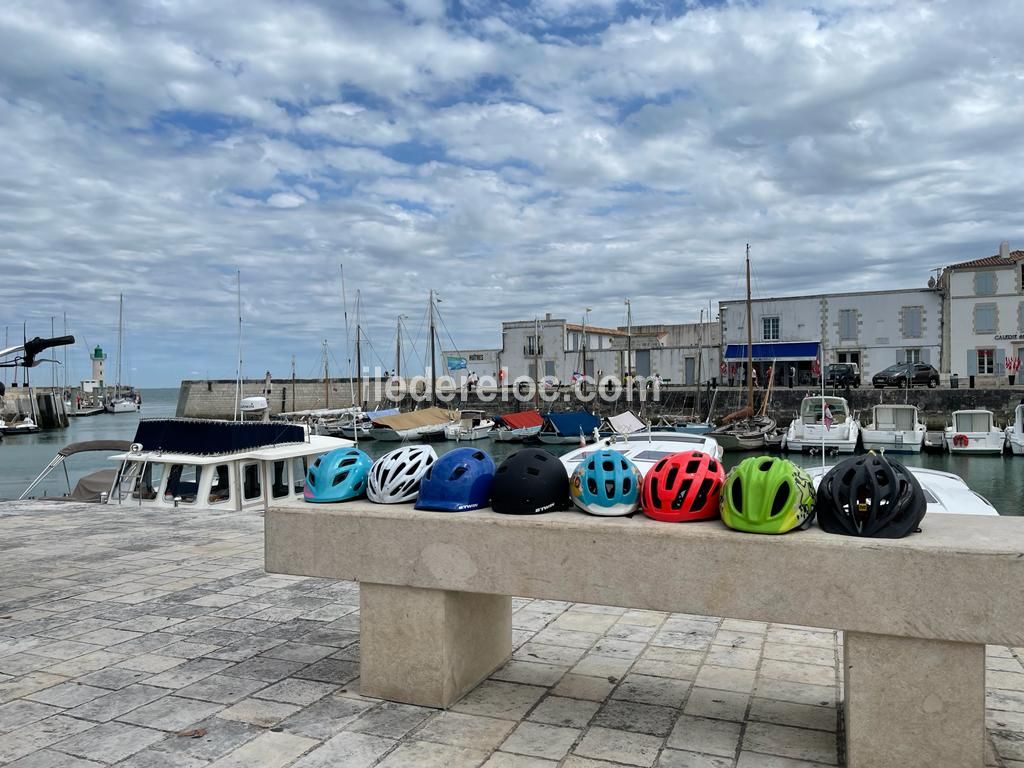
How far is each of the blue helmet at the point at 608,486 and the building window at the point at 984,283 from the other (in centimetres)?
5038

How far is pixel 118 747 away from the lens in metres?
4.19

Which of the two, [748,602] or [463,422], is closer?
[748,602]

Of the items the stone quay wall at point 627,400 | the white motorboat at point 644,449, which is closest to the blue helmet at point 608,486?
the white motorboat at point 644,449

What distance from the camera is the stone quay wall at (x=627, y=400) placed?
4234 cm

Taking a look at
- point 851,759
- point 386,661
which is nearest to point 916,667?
point 851,759

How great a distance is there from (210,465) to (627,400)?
43594 mm

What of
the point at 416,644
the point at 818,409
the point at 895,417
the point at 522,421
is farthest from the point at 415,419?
the point at 416,644

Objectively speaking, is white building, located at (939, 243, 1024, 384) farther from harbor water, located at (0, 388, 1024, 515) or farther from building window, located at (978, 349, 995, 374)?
harbor water, located at (0, 388, 1024, 515)

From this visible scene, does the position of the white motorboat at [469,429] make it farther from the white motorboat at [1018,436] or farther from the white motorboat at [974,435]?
the white motorboat at [1018,436]

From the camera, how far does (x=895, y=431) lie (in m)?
36.1

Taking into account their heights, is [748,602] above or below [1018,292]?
below

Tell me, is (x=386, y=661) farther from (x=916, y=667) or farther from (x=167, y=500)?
(x=167, y=500)

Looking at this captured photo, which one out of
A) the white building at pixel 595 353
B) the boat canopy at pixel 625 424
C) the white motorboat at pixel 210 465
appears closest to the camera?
the white motorboat at pixel 210 465

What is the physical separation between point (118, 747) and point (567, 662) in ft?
9.09
